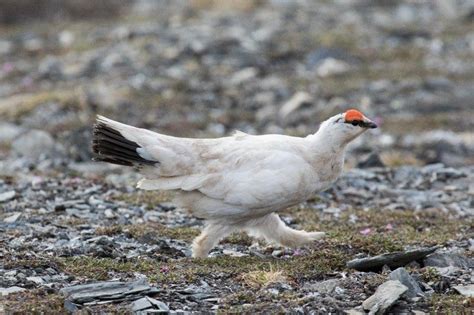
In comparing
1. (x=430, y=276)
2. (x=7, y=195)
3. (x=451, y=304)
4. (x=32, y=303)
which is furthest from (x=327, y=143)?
(x=7, y=195)

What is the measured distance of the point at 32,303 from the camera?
744 centimetres

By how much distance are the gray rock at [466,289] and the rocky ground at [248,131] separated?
2 centimetres

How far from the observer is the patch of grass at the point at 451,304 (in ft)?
25.2

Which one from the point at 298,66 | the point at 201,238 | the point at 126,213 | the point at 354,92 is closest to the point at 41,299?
the point at 201,238

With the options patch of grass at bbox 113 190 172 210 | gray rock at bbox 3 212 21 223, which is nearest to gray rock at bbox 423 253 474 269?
patch of grass at bbox 113 190 172 210

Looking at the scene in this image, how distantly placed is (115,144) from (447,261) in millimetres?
3350

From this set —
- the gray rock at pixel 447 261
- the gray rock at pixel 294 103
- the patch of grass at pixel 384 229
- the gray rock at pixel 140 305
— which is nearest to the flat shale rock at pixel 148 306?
the gray rock at pixel 140 305

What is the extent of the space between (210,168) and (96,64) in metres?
17.6

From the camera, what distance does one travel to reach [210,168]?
31.5ft

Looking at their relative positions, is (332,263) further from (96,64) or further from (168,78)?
(96,64)

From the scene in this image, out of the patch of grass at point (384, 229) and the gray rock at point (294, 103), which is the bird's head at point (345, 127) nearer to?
the patch of grass at point (384, 229)

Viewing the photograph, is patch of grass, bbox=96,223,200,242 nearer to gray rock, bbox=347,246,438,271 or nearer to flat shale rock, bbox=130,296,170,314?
gray rock, bbox=347,246,438,271

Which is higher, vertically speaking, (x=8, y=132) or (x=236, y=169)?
(x=8, y=132)

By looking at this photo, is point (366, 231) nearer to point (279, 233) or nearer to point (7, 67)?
point (279, 233)
